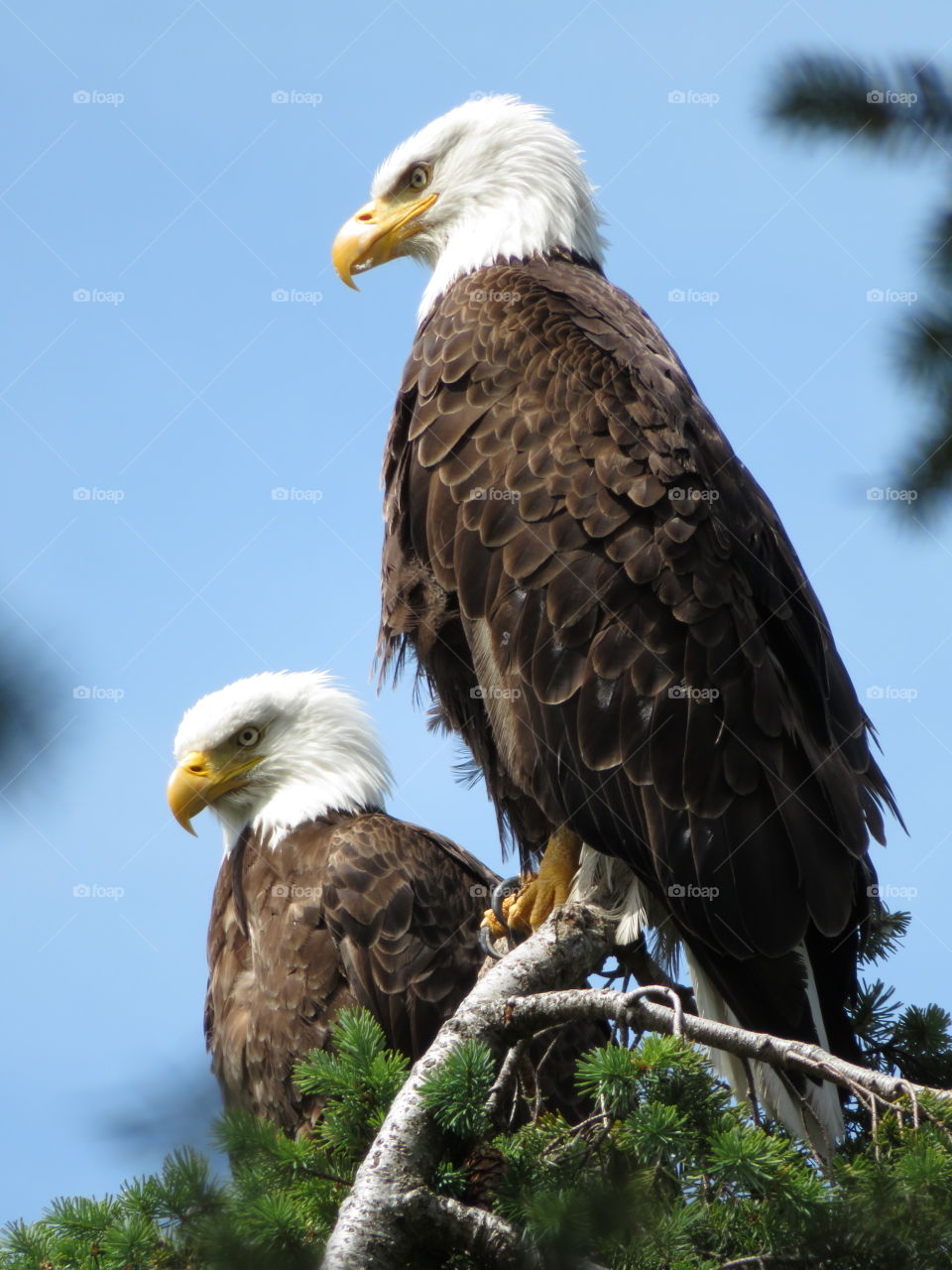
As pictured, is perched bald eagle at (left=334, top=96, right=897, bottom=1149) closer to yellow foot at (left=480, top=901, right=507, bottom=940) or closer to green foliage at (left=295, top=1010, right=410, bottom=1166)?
yellow foot at (left=480, top=901, right=507, bottom=940)

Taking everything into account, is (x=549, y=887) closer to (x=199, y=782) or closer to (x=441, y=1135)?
(x=441, y=1135)

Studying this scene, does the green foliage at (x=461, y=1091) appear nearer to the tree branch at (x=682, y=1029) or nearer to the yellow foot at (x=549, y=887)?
the tree branch at (x=682, y=1029)

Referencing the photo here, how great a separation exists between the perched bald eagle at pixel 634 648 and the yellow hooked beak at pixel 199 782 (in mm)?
1647

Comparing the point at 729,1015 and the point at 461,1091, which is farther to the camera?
the point at 729,1015

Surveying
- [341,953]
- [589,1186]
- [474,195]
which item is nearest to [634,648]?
[341,953]

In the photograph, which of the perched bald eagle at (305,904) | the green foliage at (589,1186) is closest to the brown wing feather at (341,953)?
the perched bald eagle at (305,904)

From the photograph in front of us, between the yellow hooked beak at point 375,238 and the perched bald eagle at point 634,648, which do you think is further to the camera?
the yellow hooked beak at point 375,238

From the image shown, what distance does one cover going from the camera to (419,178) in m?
5.10

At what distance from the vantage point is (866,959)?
13.2 feet

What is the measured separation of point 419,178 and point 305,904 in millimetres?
2621

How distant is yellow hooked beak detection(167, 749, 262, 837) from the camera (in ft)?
18.4

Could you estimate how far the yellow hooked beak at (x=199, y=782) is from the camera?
562cm

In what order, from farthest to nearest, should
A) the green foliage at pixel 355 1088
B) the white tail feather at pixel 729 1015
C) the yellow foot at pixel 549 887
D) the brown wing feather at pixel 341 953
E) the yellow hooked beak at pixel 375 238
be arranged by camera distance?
the yellow hooked beak at pixel 375 238
the brown wing feather at pixel 341 953
the yellow foot at pixel 549 887
the white tail feather at pixel 729 1015
the green foliage at pixel 355 1088

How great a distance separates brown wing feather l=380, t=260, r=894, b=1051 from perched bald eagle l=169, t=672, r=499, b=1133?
3.18 ft
